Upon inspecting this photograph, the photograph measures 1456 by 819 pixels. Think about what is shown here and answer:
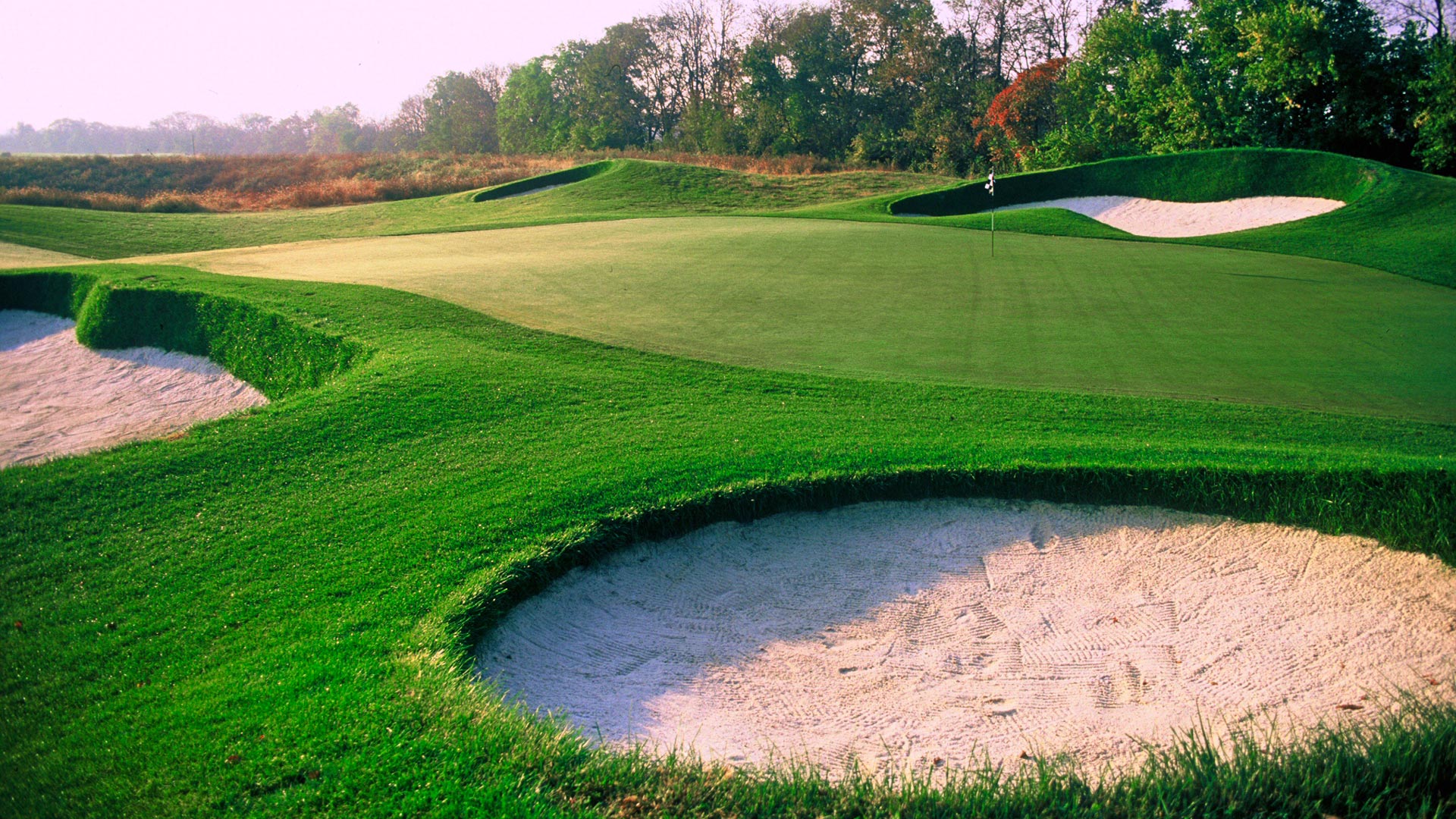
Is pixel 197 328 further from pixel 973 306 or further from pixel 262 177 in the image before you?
pixel 262 177

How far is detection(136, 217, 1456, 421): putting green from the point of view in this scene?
880 centimetres

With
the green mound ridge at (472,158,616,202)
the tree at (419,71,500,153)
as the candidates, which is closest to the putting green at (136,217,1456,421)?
the green mound ridge at (472,158,616,202)

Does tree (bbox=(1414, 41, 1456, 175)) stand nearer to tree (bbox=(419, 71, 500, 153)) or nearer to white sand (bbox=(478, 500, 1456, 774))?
white sand (bbox=(478, 500, 1456, 774))

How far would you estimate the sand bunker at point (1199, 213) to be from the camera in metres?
21.1

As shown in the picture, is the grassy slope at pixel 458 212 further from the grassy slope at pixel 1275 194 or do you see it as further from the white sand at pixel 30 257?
the grassy slope at pixel 1275 194

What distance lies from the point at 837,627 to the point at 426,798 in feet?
8.63

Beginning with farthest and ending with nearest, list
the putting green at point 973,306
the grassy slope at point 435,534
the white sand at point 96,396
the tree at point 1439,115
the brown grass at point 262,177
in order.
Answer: the brown grass at point 262,177 < the tree at point 1439,115 < the putting green at point 973,306 < the white sand at point 96,396 < the grassy slope at point 435,534

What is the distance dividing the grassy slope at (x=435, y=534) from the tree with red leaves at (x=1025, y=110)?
4359 centimetres

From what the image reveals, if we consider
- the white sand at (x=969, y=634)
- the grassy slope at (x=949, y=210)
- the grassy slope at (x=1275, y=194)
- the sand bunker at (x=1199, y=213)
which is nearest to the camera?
the white sand at (x=969, y=634)

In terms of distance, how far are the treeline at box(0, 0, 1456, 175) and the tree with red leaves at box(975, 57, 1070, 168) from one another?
0.36 feet

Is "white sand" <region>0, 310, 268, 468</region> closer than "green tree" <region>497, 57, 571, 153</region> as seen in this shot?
Yes

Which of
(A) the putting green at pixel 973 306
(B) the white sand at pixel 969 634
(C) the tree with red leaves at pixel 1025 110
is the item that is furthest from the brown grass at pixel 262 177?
(B) the white sand at pixel 969 634

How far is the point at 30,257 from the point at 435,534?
1874 centimetres

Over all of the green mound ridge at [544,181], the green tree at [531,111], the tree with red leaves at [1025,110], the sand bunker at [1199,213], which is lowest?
the sand bunker at [1199,213]
